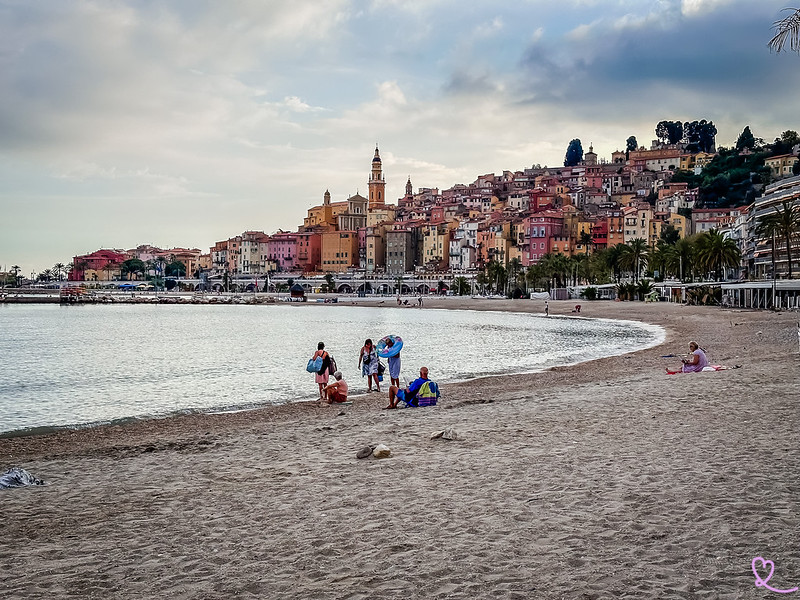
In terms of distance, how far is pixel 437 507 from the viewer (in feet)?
22.4

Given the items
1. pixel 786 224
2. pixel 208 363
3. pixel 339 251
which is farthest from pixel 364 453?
pixel 339 251

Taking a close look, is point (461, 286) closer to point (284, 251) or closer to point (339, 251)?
point (339, 251)

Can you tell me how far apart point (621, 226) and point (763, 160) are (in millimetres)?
30208

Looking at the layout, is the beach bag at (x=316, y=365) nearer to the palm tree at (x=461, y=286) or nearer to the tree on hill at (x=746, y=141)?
the palm tree at (x=461, y=286)

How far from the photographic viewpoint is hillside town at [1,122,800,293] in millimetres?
91669

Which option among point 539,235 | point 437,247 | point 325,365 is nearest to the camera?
point 325,365

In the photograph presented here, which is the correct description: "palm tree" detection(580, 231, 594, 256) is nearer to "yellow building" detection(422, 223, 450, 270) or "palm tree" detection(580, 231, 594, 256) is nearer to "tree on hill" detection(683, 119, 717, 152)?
"yellow building" detection(422, 223, 450, 270)

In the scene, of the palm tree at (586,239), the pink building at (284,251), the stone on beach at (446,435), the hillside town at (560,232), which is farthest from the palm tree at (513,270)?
the stone on beach at (446,435)

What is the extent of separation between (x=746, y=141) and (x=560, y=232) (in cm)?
4840

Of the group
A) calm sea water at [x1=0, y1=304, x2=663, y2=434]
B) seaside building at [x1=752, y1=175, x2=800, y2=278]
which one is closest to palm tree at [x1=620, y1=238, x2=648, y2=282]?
seaside building at [x1=752, y1=175, x2=800, y2=278]

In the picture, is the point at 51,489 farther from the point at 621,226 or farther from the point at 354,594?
the point at 621,226

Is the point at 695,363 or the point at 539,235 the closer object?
the point at 695,363

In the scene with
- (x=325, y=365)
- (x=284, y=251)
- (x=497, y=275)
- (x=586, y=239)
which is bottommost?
(x=325, y=365)

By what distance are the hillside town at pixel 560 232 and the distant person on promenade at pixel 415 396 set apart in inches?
2374
